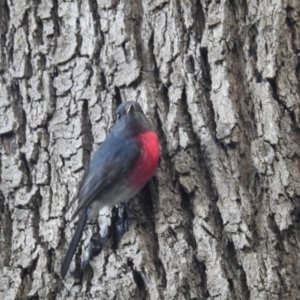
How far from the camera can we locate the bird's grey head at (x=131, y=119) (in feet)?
11.9

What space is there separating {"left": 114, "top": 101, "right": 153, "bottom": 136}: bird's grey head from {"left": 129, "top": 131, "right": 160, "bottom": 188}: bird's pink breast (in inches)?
2.4

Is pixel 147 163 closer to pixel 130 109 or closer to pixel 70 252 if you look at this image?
pixel 130 109

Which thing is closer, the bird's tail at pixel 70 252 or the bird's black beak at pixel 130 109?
the bird's tail at pixel 70 252

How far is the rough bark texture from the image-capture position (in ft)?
11.2

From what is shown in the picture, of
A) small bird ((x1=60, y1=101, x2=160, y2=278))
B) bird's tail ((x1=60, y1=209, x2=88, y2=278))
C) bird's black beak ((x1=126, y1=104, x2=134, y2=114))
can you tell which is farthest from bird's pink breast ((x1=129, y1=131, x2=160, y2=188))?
bird's tail ((x1=60, y1=209, x2=88, y2=278))

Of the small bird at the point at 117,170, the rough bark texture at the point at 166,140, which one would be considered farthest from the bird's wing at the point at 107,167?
the rough bark texture at the point at 166,140

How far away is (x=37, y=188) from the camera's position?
12.4 ft

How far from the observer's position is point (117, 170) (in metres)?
3.81

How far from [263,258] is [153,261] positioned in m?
0.52

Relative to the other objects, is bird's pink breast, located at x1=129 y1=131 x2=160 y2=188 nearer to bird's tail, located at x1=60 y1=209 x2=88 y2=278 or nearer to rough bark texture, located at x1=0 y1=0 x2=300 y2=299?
rough bark texture, located at x1=0 y1=0 x2=300 y2=299

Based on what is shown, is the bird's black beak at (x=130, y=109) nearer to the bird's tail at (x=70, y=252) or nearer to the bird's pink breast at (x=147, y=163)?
the bird's pink breast at (x=147, y=163)

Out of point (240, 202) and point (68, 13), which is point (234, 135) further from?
point (68, 13)

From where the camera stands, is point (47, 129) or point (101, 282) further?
point (47, 129)

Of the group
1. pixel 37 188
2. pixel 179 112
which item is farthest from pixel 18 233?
pixel 179 112
